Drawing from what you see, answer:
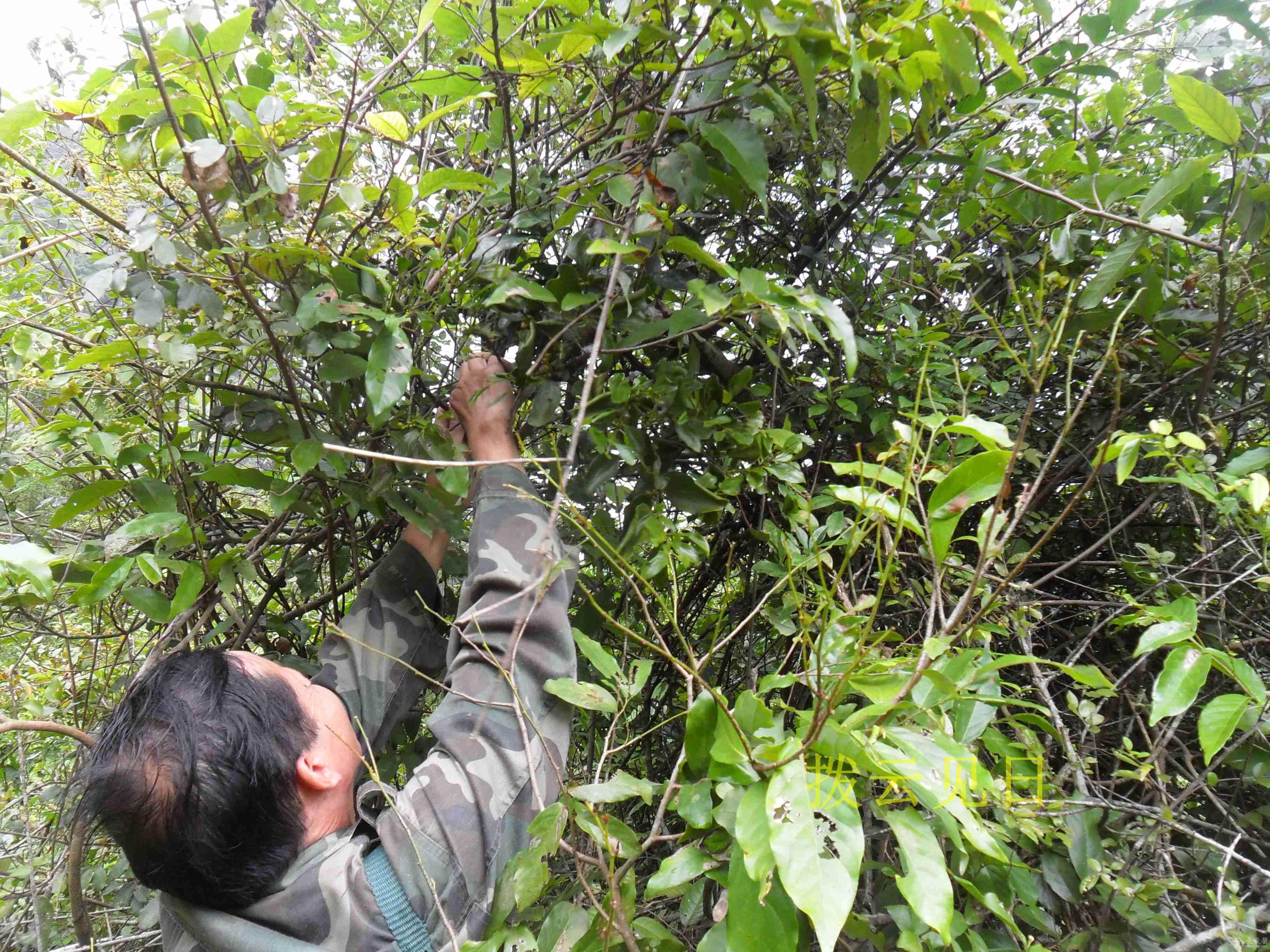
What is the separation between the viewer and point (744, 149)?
3.03 feet

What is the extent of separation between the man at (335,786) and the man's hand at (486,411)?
1 centimetres

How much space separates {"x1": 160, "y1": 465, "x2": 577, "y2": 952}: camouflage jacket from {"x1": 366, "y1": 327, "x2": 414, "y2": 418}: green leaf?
0.83 feet

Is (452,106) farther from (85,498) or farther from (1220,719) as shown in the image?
(1220,719)

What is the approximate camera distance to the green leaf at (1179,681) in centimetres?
76

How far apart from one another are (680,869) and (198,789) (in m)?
0.70

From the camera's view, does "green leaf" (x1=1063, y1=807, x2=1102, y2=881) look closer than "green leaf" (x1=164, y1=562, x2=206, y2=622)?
Yes

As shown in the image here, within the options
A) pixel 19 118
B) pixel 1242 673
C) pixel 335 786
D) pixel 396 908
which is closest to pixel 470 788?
pixel 396 908

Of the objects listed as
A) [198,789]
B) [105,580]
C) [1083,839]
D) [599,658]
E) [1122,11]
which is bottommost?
[1083,839]

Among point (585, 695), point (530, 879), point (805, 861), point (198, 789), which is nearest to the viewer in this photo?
point (805, 861)

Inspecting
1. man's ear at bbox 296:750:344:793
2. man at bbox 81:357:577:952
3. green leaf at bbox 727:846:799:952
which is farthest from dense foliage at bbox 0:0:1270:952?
man's ear at bbox 296:750:344:793

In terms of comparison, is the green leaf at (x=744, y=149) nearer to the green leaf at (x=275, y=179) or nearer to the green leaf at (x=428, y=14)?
the green leaf at (x=428, y=14)

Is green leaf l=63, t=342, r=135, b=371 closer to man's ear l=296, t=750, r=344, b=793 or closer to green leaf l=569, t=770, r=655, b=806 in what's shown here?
man's ear l=296, t=750, r=344, b=793

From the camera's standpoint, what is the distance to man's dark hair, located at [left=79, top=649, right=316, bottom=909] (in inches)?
37.5

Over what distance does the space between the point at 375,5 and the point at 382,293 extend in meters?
1.47
